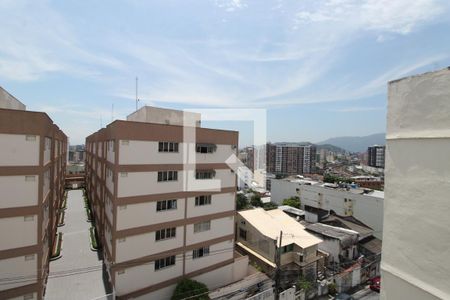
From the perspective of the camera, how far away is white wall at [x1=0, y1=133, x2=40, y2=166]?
9750mm

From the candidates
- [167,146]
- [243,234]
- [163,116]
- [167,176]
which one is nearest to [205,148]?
[167,146]

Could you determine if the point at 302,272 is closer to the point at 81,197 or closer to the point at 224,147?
the point at 224,147

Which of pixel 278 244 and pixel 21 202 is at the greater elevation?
pixel 21 202

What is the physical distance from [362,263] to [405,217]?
71.1 feet

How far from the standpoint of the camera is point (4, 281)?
9.95 meters

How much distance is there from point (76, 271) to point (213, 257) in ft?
25.4

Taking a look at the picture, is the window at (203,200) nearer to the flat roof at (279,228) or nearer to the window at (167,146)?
the window at (167,146)

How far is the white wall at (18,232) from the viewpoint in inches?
388

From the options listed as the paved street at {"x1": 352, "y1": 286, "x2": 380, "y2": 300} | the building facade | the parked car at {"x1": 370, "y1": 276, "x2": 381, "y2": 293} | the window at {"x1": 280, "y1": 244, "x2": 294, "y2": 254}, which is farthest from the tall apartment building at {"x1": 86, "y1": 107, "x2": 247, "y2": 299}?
the parked car at {"x1": 370, "y1": 276, "x2": 381, "y2": 293}

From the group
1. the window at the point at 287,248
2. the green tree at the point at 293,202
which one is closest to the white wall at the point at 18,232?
the window at the point at 287,248

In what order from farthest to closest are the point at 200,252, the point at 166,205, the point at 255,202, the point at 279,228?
the point at 255,202 → the point at 279,228 → the point at 200,252 → the point at 166,205

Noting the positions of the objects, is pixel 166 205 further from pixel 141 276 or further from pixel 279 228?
pixel 279 228

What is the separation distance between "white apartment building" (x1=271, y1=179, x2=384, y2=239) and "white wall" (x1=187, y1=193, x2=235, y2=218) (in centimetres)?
1821

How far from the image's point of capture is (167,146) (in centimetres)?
1370
